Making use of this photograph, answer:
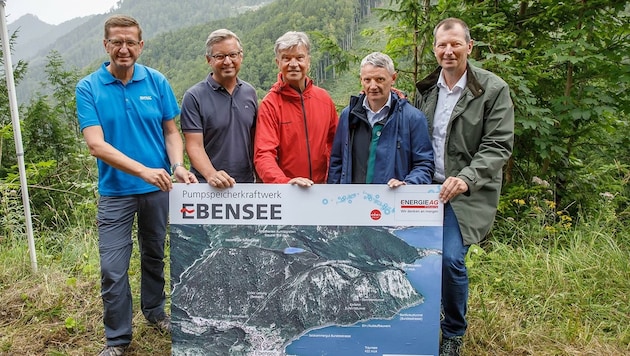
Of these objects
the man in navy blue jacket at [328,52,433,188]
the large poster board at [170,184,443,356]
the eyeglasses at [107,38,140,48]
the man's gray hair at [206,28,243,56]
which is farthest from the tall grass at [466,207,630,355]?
the eyeglasses at [107,38,140,48]

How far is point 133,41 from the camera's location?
10.2 feet

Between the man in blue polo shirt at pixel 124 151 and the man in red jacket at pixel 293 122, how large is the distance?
0.52 meters

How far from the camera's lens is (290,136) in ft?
10.6

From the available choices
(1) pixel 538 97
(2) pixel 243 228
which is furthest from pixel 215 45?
(1) pixel 538 97

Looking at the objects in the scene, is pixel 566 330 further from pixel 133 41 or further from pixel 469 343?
pixel 133 41

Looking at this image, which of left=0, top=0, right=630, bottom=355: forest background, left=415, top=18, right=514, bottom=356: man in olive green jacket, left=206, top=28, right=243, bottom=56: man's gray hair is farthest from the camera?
left=0, top=0, right=630, bottom=355: forest background

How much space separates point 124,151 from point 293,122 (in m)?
1.08

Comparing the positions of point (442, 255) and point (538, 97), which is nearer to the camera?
point (442, 255)

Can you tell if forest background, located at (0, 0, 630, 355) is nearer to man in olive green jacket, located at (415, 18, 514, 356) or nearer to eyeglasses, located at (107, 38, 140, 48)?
man in olive green jacket, located at (415, 18, 514, 356)

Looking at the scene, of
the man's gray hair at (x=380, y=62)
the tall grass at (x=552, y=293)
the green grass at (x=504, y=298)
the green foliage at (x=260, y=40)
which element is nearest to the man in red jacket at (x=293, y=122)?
the man's gray hair at (x=380, y=62)

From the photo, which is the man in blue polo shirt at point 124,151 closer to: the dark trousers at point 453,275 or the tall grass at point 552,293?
the dark trousers at point 453,275

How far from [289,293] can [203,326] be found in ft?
1.82

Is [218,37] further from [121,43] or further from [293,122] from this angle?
[293,122]

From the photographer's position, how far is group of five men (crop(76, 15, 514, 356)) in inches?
118
